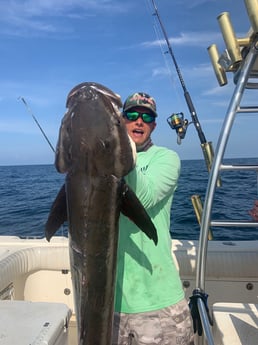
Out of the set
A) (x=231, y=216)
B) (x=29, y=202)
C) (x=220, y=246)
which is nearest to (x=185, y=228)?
(x=231, y=216)

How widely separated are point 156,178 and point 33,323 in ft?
4.33

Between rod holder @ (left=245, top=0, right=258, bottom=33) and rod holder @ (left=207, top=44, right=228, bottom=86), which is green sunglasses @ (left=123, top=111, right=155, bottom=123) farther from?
rod holder @ (left=245, top=0, right=258, bottom=33)

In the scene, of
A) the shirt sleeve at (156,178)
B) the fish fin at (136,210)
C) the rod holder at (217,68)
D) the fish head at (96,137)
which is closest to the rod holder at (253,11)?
the rod holder at (217,68)

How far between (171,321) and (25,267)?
107 inches

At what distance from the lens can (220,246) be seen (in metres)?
4.61

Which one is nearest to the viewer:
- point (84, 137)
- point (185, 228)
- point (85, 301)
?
point (84, 137)

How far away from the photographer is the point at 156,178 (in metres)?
2.32

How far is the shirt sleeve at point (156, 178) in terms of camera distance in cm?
210

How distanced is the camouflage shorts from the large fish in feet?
2.39

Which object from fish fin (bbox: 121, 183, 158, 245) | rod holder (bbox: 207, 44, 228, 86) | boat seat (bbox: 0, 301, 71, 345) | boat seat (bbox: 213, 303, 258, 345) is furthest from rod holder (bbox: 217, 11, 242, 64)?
boat seat (bbox: 0, 301, 71, 345)

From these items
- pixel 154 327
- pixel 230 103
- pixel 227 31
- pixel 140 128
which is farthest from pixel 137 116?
pixel 154 327

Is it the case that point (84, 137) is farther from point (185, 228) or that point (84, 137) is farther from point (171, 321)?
point (185, 228)

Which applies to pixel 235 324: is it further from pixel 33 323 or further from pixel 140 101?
pixel 140 101

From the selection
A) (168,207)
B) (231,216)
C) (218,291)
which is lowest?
(231,216)
